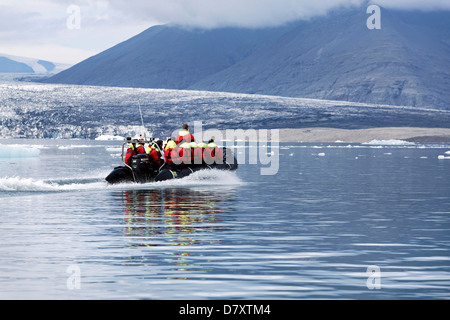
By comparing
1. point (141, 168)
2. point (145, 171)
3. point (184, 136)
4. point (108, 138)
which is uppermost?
point (108, 138)

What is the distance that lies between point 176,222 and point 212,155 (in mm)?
12971

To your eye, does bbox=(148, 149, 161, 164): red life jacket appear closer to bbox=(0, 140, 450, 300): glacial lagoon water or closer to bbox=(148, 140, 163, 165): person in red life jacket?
bbox=(148, 140, 163, 165): person in red life jacket

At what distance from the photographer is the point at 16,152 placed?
6519cm

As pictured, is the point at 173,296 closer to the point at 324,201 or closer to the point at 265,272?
the point at 265,272

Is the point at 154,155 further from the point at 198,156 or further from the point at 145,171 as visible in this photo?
the point at 198,156

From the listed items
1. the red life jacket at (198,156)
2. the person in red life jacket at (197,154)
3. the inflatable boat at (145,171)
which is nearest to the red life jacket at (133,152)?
the inflatable boat at (145,171)

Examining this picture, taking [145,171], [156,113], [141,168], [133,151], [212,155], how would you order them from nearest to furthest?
1. [141,168]
2. [133,151]
3. [145,171]
4. [212,155]
5. [156,113]

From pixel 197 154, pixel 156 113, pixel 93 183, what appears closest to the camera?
pixel 93 183

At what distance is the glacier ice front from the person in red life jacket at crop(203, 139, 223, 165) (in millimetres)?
35822

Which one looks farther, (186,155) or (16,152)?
→ (16,152)

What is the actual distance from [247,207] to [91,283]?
1137 centimetres

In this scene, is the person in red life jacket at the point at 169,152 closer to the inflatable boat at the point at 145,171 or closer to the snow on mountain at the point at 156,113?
the inflatable boat at the point at 145,171

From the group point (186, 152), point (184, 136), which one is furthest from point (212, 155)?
point (184, 136)
